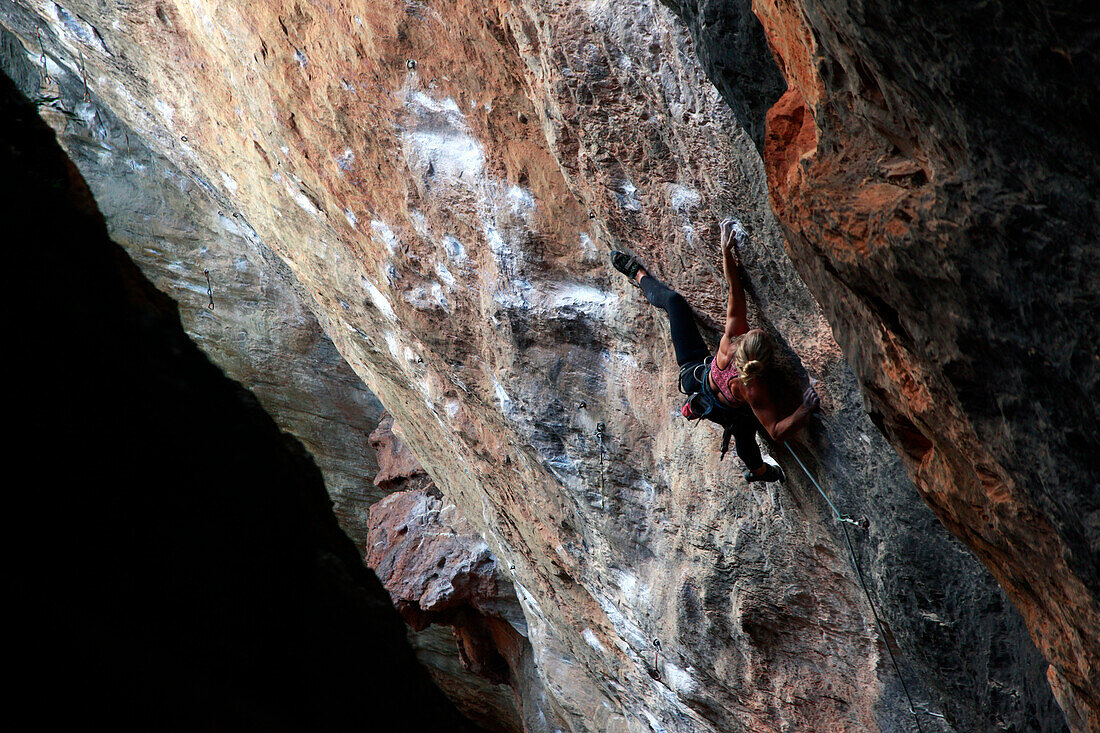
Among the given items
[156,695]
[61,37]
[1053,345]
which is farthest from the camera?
[156,695]

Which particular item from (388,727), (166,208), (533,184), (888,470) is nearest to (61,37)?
(166,208)

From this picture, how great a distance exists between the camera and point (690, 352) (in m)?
3.56

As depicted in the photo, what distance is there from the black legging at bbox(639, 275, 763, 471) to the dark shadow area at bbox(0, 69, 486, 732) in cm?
964

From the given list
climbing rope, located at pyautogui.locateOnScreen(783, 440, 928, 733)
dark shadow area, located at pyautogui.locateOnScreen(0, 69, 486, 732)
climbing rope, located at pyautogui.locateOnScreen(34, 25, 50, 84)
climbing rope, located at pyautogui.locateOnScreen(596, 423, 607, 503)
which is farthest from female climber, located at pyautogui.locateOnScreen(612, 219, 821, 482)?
dark shadow area, located at pyautogui.locateOnScreen(0, 69, 486, 732)

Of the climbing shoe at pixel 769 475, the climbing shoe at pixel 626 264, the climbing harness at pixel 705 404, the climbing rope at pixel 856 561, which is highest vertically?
the climbing shoe at pixel 626 264

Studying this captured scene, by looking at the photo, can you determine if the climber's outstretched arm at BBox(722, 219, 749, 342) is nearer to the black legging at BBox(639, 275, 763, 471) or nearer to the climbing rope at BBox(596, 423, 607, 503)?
the black legging at BBox(639, 275, 763, 471)

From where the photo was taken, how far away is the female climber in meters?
3.04

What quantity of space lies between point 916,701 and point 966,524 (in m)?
1.92

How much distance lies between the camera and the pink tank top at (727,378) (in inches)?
126

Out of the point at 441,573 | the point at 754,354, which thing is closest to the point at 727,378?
the point at 754,354

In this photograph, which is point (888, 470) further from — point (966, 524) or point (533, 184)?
point (533, 184)

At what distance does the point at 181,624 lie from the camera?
38.2 feet

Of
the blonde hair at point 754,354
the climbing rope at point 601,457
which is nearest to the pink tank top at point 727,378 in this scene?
the blonde hair at point 754,354

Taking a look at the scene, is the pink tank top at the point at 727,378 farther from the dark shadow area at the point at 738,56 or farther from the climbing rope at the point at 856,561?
the dark shadow area at the point at 738,56
